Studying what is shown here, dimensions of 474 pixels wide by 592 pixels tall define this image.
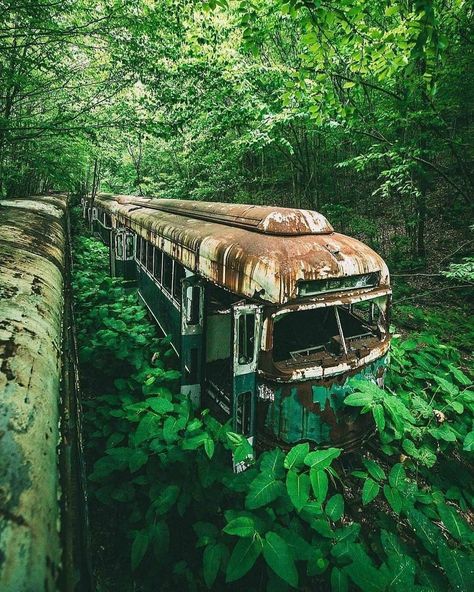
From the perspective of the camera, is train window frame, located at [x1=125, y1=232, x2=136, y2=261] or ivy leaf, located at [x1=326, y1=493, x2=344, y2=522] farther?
train window frame, located at [x1=125, y1=232, x2=136, y2=261]

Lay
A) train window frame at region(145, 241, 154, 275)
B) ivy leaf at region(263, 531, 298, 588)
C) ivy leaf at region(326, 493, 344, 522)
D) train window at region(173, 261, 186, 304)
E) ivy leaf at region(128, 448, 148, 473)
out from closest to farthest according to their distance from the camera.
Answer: ivy leaf at region(263, 531, 298, 588), ivy leaf at region(326, 493, 344, 522), ivy leaf at region(128, 448, 148, 473), train window at region(173, 261, 186, 304), train window frame at region(145, 241, 154, 275)

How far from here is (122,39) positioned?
16.3 feet

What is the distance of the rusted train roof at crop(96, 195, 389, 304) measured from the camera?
2796 mm

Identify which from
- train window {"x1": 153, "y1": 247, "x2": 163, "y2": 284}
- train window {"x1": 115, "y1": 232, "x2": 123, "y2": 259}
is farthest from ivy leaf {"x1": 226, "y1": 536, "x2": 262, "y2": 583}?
train window {"x1": 115, "y1": 232, "x2": 123, "y2": 259}

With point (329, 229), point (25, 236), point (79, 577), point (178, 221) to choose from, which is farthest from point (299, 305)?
point (178, 221)

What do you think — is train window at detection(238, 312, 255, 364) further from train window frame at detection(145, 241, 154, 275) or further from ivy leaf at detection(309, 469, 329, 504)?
train window frame at detection(145, 241, 154, 275)

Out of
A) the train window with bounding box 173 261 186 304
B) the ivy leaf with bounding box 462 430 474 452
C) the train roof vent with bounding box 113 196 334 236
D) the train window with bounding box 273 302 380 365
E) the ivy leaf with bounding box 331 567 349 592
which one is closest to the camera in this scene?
the ivy leaf with bounding box 331 567 349 592

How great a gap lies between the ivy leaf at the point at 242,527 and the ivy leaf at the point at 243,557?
1.8 inches

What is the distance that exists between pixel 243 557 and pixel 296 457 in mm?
600

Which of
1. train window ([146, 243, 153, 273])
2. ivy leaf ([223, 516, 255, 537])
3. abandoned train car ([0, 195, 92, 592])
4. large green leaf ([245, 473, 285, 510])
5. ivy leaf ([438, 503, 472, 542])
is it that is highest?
abandoned train car ([0, 195, 92, 592])

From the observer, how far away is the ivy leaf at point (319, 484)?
6.29 ft

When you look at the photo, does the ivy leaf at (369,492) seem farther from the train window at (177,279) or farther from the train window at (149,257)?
the train window at (149,257)

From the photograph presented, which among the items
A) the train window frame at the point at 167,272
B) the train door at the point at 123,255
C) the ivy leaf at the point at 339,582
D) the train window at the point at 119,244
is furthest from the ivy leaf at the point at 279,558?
the train window at the point at 119,244

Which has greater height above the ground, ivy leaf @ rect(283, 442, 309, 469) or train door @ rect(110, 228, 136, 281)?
train door @ rect(110, 228, 136, 281)
